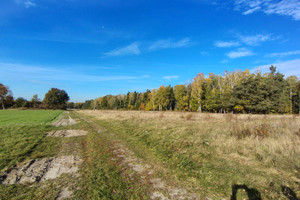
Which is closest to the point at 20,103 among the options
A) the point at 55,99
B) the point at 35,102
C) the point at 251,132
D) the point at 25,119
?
the point at 35,102

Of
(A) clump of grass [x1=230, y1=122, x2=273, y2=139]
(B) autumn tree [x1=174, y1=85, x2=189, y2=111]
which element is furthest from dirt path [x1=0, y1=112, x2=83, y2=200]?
(B) autumn tree [x1=174, y1=85, x2=189, y2=111]

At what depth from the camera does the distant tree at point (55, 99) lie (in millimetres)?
87938

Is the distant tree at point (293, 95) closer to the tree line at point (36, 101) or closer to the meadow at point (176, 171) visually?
the meadow at point (176, 171)

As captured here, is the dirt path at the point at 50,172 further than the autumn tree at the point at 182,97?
No

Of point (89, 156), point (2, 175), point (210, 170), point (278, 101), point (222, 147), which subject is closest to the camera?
point (2, 175)

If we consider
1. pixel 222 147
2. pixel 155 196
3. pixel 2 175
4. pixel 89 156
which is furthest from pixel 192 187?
pixel 2 175

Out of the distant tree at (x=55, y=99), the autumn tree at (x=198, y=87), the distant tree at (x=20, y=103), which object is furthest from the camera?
the distant tree at (x=55, y=99)

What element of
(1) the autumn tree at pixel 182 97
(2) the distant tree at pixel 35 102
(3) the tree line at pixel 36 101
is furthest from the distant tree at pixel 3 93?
(1) the autumn tree at pixel 182 97

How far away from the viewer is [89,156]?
5688 millimetres

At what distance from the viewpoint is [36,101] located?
95.0 meters

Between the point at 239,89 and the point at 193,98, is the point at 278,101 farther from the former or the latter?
the point at 193,98

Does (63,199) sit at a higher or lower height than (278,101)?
lower

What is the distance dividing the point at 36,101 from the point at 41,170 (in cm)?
11891

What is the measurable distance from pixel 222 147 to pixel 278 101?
40339 mm
